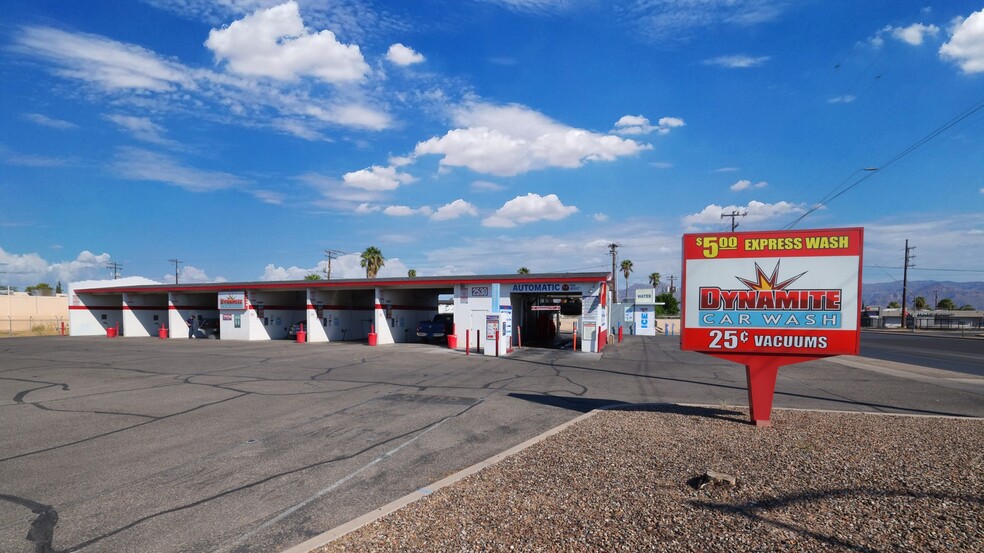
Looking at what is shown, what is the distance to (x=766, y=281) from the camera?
978cm

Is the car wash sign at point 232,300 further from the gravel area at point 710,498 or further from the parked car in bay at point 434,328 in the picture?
the gravel area at point 710,498

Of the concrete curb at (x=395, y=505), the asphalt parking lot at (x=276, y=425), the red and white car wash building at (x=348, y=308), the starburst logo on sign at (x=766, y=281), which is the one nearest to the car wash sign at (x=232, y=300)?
the red and white car wash building at (x=348, y=308)

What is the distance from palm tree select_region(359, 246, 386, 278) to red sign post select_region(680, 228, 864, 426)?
63761 mm

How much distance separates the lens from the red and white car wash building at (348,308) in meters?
26.8

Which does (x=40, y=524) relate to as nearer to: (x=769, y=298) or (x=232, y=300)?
(x=769, y=298)

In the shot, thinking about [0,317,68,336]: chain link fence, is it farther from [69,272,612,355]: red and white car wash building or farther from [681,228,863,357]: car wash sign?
[681,228,863,357]: car wash sign

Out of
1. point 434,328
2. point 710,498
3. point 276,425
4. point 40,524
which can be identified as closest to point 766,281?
point 710,498

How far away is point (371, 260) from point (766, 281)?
6472cm

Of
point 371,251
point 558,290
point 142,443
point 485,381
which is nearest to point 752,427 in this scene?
point 485,381

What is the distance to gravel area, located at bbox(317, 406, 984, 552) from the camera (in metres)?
4.62

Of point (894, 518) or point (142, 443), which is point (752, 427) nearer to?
point (894, 518)

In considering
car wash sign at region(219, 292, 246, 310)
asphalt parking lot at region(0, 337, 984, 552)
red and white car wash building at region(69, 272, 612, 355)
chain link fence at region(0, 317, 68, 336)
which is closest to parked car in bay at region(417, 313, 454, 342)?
red and white car wash building at region(69, 272, 612, 355)

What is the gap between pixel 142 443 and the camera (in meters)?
8.67

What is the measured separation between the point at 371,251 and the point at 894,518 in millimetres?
69416
